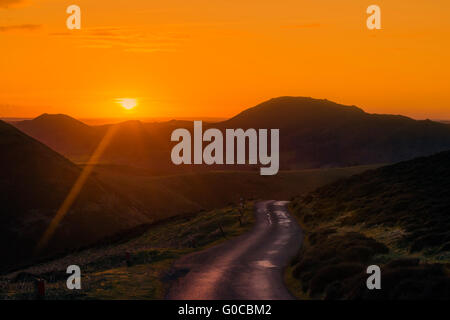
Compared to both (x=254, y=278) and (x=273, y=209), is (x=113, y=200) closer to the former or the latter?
(x=273, y=209)

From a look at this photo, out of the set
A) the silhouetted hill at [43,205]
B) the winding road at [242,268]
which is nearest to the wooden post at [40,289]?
the winding road at [242,268]

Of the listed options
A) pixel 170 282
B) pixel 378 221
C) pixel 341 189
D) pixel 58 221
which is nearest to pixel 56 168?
pixel 58 221

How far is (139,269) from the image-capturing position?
3262 cm

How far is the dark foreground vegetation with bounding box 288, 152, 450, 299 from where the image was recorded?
21.7 metres

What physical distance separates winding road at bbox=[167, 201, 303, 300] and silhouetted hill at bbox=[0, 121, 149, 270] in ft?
155

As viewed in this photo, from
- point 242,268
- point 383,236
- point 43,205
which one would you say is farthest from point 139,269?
point 43,205

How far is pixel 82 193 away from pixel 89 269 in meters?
67.8

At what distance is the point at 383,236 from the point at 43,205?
73.2m

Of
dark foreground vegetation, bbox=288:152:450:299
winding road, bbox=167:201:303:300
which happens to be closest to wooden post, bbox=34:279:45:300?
winding road, bbox=167:201:303:300

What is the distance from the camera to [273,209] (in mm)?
73000

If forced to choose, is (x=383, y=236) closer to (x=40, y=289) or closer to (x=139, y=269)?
(x=139, y=269)

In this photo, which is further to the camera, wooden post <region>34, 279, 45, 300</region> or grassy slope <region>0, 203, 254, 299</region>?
grassy slope <region>0, 203, 254, 299</region>

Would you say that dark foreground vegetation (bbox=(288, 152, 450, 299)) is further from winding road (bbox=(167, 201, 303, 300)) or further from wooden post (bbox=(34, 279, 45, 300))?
wooden post (bbox=(34, 279, 45, 300))

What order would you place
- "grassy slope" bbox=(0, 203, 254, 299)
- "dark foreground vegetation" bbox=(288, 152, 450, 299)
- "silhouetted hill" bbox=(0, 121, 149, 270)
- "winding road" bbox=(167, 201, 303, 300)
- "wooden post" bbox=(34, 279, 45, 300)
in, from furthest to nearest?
"silhouetted hill" bbox=(0, 121, 149, 270) → "grassy slope" bbox=(0, 203, 254, 299) → "winding road" bbox=(167, 201, 303, 300) → "wooden post" bbox=(34, 279, 45, 300) → "dark foreground vegetation" bbox=(288, 152, 450, 299)
